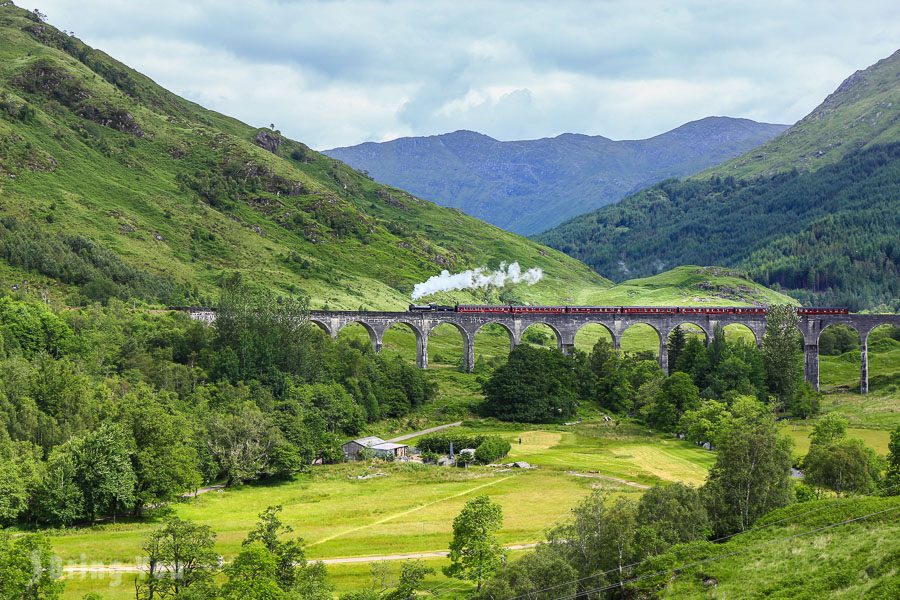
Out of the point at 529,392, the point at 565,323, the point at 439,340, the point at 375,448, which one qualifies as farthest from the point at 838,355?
the point at 375,448

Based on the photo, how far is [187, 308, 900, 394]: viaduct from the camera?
394 feet

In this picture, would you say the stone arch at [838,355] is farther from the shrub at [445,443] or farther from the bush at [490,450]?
the shrub at [445,443]

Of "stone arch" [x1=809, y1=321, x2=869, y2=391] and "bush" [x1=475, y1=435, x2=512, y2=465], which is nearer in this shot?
"bush" [x1=475, y1=435, x2=512, y2=465]

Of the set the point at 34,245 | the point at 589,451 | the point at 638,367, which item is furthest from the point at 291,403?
the point at 34,245

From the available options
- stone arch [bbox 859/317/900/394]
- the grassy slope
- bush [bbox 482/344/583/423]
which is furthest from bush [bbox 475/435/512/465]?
stone arch [bbox 859/317/900/394]

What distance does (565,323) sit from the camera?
123 metres

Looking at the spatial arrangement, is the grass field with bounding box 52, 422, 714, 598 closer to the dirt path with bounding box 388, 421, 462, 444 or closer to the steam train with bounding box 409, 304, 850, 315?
the dirt path with bounding box 388, 421, 462, 444

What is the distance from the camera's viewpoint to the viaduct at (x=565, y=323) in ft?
394

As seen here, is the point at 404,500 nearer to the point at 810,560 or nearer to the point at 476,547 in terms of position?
the point at 476,547

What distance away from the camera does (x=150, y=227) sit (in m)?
179

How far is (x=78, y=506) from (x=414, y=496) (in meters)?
24.6

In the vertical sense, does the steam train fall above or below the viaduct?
above

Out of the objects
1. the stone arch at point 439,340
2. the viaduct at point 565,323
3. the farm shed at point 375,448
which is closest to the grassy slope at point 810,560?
the farm shed at point 375,448

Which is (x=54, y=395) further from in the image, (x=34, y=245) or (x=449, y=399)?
(x=34, y=245)
